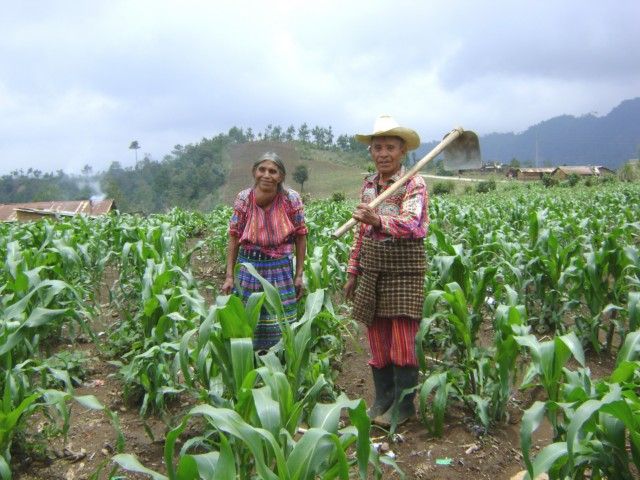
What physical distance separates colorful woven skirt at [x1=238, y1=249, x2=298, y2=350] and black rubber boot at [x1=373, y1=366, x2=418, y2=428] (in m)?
0.69

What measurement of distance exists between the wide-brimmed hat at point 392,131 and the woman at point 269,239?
583 mm

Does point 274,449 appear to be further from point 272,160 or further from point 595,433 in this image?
point 272,160

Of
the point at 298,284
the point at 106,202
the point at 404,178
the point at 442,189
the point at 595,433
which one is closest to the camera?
the point at 595,433

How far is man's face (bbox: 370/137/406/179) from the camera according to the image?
8.91 ft

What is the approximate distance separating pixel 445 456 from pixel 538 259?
2.02 meters

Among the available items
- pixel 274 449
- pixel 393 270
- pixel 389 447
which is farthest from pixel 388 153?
pixel 274 449

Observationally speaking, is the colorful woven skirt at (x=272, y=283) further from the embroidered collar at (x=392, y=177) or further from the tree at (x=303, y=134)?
the tree at (x=303, y=134)

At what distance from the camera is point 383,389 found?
118 inches

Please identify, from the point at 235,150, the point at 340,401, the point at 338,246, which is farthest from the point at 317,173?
the point at 340,401

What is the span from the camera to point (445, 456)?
2.59 meters

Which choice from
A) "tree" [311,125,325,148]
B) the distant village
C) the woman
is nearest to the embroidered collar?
the woman

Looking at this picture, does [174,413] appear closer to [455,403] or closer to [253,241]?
[253,241]

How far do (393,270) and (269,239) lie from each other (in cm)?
72

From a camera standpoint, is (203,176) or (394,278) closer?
(394,278)
